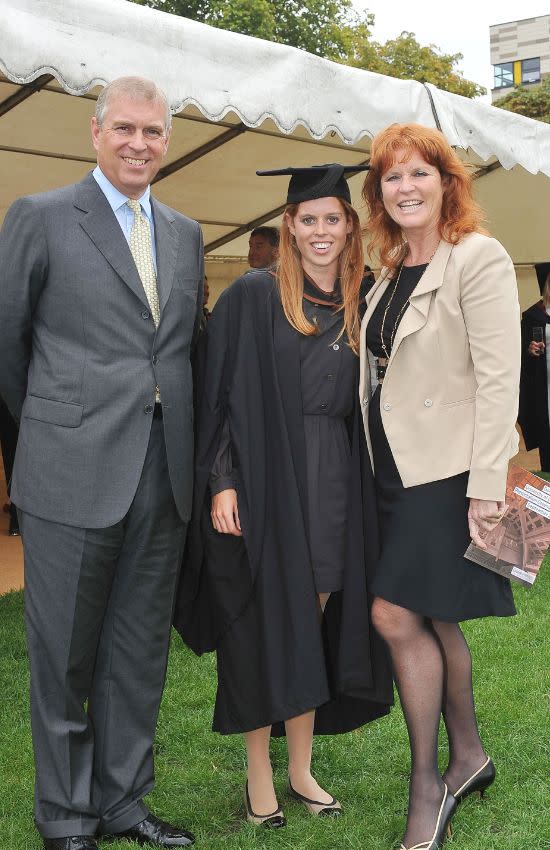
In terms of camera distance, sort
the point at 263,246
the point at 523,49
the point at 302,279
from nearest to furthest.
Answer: the point at 302,279
the point at 263,246
the point at 523,49

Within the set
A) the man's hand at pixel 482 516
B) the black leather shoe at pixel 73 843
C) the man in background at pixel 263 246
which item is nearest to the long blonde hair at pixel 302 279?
the man's hand at pixel 482 516

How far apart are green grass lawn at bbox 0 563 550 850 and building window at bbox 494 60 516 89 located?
6398 centimetres

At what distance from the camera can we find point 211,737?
388 centimetres

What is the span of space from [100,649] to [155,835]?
0.58m

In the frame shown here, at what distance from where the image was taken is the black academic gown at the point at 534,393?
8469mm

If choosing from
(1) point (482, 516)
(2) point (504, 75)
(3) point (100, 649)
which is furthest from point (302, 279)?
(2) point (504, 75)

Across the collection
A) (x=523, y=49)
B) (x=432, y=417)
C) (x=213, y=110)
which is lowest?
(x=432, y=417)

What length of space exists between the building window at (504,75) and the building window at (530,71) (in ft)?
2.90

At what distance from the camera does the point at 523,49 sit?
61.3m

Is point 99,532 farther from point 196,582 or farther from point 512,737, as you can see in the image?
point 512,737

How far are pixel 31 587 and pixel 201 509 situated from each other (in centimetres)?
56

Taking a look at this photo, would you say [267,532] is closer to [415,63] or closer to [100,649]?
[100,649]

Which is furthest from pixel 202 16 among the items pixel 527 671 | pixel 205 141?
pixel 527 671

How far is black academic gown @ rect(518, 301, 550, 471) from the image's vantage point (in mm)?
8469
